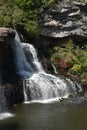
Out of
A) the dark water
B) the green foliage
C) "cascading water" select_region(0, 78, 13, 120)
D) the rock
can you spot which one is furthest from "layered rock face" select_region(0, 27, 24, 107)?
the green foliage

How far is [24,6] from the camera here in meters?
32.5

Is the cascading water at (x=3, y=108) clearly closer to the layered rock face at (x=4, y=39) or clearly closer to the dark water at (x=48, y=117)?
the dark water at (x=48, y=117)

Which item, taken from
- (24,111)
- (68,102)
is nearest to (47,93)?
(68,102)

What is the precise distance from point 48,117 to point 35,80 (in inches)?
242

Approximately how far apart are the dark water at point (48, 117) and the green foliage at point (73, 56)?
6.38m

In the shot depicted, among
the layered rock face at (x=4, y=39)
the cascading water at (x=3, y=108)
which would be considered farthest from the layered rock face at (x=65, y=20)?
the cascading water at (x=3, y=108)

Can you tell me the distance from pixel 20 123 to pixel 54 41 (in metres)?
14.1

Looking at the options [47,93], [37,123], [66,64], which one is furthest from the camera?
[66,64]

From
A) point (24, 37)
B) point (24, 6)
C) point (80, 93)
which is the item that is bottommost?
point (80, 93)

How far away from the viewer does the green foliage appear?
30484 mm

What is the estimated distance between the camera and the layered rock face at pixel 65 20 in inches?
1282

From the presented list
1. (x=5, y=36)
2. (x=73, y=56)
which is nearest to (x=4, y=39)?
(x=5, y=36)

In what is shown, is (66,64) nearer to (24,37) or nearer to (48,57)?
(48,57)

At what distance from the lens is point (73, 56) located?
104 feet
